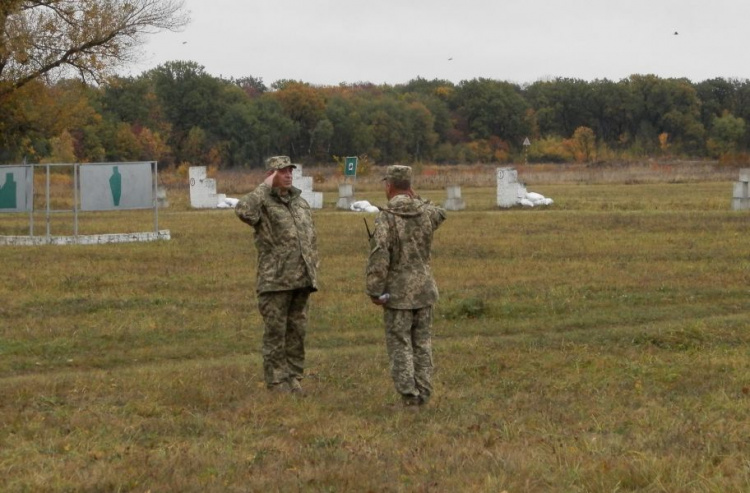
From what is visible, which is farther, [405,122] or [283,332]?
[405,122]

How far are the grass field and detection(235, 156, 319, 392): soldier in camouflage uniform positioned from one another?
1.87 ft

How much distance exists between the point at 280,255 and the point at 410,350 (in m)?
1.39

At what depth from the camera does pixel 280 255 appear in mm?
9586

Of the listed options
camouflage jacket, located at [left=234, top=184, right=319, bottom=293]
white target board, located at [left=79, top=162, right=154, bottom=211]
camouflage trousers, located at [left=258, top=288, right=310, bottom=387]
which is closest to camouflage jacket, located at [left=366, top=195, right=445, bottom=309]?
camouflage jacket, located at [left=234, top=184, right=319, bottom=293]

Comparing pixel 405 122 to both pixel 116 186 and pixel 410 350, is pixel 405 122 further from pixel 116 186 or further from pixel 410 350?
pixel 410 350

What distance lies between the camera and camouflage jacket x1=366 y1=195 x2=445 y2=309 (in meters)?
8.85

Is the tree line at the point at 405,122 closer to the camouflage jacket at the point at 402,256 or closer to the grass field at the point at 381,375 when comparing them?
the grass field at the point at 381,375

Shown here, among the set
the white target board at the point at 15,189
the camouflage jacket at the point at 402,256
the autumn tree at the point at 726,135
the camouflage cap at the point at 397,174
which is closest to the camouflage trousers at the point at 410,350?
the camouflage jacket at the point at 402,256

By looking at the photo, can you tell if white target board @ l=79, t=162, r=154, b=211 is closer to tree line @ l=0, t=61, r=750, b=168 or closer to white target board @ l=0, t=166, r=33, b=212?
white target board @ l=0, t=166, r=33, b=212

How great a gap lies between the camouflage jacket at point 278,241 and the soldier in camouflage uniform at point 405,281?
866 millimetres

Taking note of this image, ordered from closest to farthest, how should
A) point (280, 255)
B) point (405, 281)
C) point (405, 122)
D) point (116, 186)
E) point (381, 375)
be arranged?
1. point (405, 281)
2. point (280, 255)
3. point (381, 375)
4. point (116, 186)
5. point (405, 122)

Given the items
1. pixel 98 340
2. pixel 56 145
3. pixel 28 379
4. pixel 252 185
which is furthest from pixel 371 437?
pixel 56 145

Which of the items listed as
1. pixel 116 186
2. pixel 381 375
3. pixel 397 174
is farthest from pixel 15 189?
pixel 397 174

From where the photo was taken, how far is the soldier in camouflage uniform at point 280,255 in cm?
956
